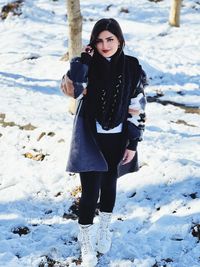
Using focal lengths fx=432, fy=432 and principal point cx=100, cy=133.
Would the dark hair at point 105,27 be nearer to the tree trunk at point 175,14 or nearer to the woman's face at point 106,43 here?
the woman's face at point 106,43

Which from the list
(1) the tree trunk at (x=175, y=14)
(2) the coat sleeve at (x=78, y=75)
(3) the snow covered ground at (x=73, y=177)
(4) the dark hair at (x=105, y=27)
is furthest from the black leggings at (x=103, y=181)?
(1) the tree trunk at (x=175, y=14)

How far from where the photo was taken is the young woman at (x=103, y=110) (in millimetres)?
3416

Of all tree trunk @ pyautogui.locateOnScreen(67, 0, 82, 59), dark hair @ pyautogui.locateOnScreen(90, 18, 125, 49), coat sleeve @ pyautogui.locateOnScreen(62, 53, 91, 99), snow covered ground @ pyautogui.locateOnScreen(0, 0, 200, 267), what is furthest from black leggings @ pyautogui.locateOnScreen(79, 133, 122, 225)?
tree trunk @ pyautogui.locateOnScreen(67, 0, 82, 59)

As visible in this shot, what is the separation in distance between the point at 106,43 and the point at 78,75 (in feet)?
1.10

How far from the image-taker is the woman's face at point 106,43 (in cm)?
338

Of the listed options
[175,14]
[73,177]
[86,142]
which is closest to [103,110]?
[86,142]

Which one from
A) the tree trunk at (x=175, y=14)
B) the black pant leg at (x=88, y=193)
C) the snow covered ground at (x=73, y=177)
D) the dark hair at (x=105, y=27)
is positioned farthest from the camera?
the tree trunk at (x=175, y=14)

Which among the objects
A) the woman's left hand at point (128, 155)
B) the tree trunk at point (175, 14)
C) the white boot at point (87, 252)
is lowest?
the white boot at point (87, 252)

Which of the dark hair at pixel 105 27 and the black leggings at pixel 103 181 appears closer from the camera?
the dark hair at pixel 105 27

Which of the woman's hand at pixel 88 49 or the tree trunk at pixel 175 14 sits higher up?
the woman's hand at pixel 88 49

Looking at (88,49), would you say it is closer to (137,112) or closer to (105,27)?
(105,27)

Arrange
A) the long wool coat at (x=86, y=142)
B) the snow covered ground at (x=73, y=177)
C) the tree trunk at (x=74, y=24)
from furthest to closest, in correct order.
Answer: the tree trunk at (x=74, y=24), the snow covered ground at (x=73, y=177), the long wool coat at (x=86, y=142)

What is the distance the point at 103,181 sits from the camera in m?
3.96

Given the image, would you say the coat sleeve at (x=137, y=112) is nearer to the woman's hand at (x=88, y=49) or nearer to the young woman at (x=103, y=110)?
the young woman at (x=103, y=110)
